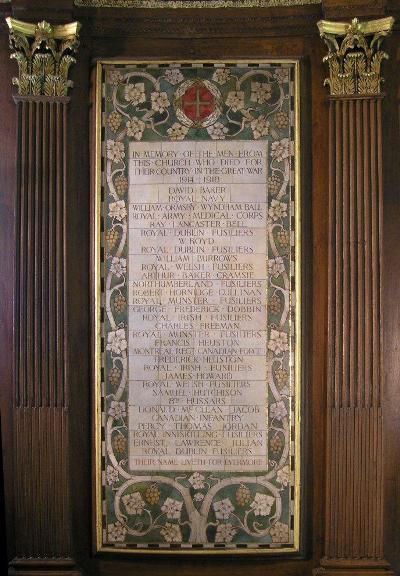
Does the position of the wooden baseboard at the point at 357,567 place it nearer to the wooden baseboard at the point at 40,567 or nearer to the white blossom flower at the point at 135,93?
the wooden baseboard at the point at 40,567

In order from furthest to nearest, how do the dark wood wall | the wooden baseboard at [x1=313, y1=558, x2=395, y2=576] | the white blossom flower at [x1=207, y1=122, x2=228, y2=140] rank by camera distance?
the white blossom flower at [x1=207, y1=122, x2=228, y2=140]
the dark wood wall
the wooden baseboard at [x1=313, y1=558, x2=395, y2=576]

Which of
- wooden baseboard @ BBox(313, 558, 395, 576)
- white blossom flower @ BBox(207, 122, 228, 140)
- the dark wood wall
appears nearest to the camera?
wooden baseboard @ BBox(313, 558, 395, 576)

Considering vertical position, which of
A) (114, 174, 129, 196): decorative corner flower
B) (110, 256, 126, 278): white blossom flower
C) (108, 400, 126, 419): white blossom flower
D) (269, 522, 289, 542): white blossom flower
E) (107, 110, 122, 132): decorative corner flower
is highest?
(107, 110, 122, 132): decorative corner flower

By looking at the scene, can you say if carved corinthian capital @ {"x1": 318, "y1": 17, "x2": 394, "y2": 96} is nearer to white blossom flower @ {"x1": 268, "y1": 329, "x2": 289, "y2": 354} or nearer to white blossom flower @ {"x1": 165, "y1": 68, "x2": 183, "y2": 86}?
white blossom flower @ {"x1": 165, "y1": 68, "x2": 183, "y2": 86}

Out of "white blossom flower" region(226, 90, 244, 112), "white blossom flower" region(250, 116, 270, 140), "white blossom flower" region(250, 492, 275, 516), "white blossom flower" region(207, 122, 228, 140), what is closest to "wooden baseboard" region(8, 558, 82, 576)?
"white blossom flower" region(250, 492, 275, 516)

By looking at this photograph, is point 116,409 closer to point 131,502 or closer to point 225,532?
point 131,502

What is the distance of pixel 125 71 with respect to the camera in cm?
500

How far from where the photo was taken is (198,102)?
4.98 meters

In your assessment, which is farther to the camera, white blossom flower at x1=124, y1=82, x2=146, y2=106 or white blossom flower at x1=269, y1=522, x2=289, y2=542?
white blossom flower at x1=124, y1=82, x2=146, y2=106

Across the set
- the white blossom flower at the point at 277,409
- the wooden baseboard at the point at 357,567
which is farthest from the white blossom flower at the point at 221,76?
the wooden baseboard at the point at 357,567

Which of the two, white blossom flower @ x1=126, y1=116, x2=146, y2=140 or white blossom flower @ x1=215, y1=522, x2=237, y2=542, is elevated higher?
white blossom flower @ x1=126, y1=116, x2=146, y2=140

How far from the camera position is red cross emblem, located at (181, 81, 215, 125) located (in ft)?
16.3

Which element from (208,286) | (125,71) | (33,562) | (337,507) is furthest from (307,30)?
(33,562)

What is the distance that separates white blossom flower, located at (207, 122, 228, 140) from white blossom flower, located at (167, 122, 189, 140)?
0.53 feet
